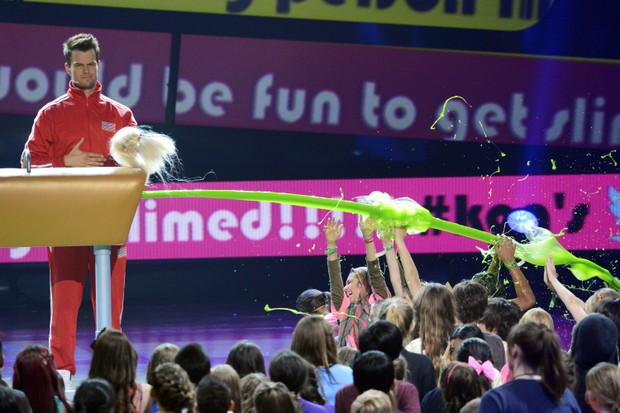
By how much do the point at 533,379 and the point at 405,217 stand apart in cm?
259

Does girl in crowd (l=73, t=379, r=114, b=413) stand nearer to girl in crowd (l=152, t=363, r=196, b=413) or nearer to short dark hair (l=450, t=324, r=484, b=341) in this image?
girl in crowd (l=152, t=363, r=196, b=413)

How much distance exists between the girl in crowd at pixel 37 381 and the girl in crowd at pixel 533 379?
146 cm

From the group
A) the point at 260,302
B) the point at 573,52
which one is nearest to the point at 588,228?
the point at 573,52

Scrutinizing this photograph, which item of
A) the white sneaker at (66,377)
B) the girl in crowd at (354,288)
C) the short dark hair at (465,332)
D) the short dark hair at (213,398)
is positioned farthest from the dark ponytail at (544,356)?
the girl in crowd at (354,288)

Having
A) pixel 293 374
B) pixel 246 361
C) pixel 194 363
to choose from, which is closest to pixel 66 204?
pixel 194 363

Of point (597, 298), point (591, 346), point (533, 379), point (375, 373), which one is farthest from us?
point (597, 298)

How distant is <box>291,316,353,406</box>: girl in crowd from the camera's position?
4.07 meters

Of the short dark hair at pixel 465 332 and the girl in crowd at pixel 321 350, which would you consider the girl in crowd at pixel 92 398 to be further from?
the short dark hair at pixel 465 332

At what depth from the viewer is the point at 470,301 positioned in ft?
16.4

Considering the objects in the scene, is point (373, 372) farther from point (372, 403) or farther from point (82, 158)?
point (82, 158)

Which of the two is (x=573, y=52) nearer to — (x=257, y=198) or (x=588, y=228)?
(x=588, y=228)

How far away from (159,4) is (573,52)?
3.97 metres

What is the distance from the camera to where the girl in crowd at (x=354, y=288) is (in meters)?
5.51

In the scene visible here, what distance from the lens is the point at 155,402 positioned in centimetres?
380
